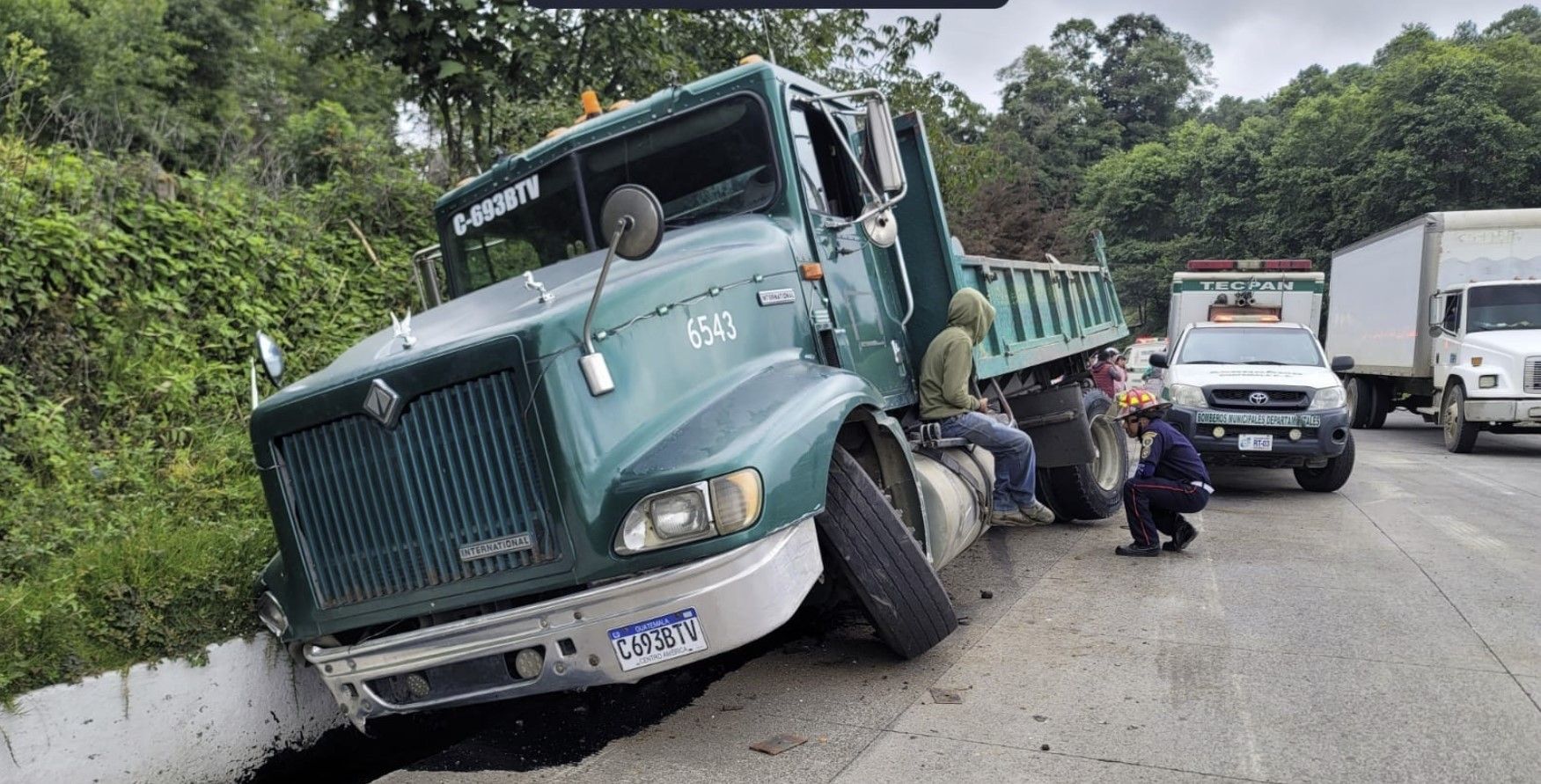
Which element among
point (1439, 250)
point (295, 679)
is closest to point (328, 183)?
point (295, 679)

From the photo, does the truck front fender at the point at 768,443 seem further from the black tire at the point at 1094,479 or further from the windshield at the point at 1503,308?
the windshield at the point at 1503,308

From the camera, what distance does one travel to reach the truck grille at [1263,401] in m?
9.87

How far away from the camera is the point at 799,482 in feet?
12.4

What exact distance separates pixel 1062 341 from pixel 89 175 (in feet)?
23.4

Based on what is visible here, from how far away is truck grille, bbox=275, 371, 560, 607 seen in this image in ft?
11.8

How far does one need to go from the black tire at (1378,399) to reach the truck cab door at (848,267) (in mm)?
16167

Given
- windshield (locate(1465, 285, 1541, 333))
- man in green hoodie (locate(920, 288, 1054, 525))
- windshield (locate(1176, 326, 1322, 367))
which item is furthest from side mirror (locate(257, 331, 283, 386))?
windshield (locate(1465, 285, 1541, 333))

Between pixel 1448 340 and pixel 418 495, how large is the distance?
15366mm

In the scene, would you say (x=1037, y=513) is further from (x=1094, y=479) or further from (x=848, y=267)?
(x=848, y=267)

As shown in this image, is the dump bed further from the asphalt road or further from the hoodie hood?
the asphalt road

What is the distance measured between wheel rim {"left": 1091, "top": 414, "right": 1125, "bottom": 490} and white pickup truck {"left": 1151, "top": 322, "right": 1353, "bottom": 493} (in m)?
1.21

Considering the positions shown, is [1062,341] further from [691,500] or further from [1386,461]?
[1386,461]

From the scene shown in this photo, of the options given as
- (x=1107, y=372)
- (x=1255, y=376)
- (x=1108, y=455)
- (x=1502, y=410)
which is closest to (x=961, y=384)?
(x=1108, y=455)

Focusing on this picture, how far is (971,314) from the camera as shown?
5.92 meters
